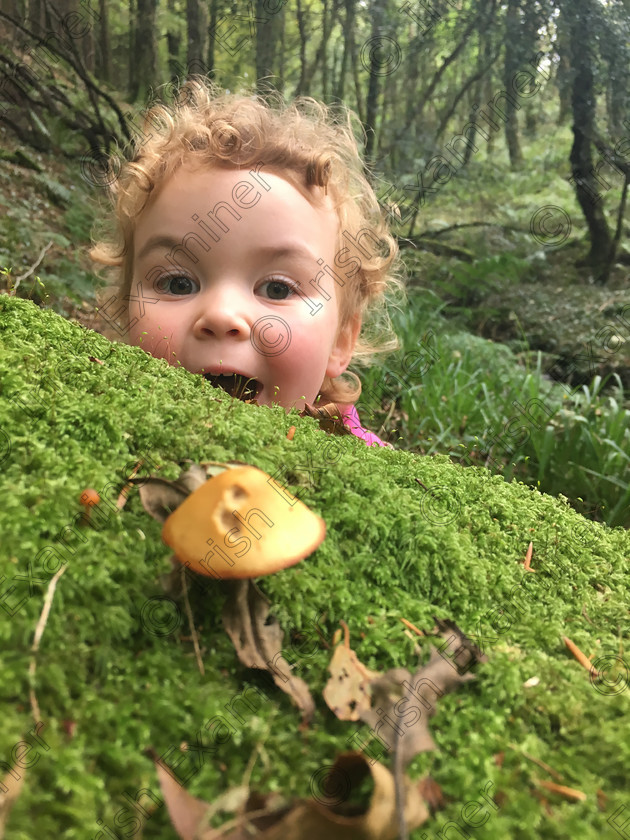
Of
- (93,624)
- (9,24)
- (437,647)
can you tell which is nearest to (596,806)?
(437,647)

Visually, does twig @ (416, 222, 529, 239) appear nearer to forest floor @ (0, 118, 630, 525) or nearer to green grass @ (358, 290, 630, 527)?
forest floor @ (0, 118, 630, 525)

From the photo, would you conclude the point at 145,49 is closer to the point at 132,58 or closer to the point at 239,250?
the point at 132,58

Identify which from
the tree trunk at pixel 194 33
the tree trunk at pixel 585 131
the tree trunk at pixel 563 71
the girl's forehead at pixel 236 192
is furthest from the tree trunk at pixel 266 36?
the girl's forehead at pixel 236 192

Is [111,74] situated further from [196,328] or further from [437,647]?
[437,647]

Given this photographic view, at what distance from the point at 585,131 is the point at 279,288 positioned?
25.1ft

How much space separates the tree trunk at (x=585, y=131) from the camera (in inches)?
286

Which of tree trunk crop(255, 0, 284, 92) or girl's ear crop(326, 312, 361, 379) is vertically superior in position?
tree trunk crop(255, 0, 284, 92)

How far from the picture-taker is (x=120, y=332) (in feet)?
9.57

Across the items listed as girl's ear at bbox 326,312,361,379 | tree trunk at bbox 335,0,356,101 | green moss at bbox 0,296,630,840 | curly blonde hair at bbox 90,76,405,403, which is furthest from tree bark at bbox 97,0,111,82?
green moss at bbox 0,296,630,840

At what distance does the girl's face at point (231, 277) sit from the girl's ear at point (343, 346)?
0.61 meters

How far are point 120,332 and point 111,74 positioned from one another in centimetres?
656

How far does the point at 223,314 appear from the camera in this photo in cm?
219

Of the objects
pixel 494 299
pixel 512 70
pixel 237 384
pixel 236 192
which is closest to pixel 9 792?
pixel 237 384

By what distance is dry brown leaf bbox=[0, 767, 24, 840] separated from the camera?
590mm
